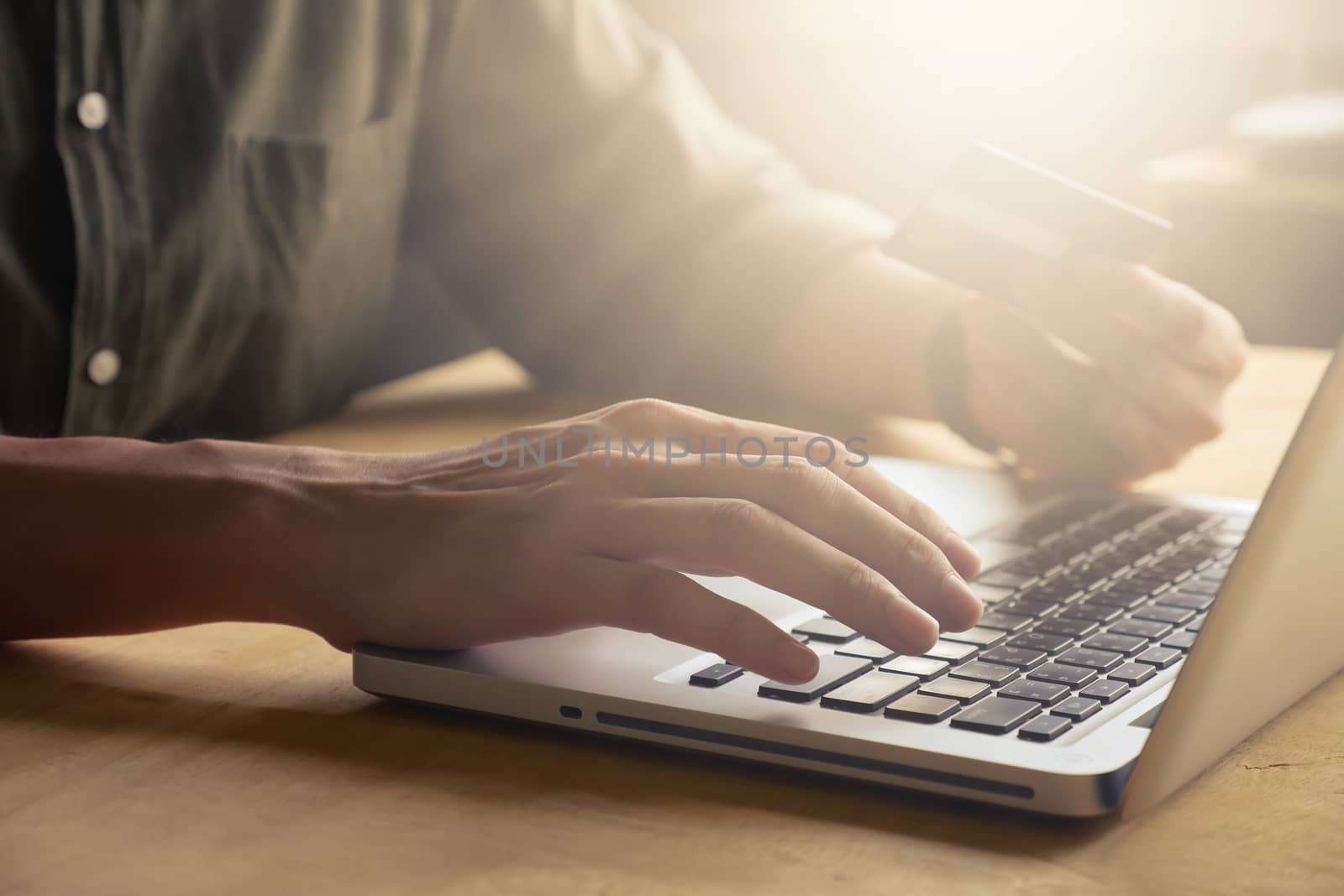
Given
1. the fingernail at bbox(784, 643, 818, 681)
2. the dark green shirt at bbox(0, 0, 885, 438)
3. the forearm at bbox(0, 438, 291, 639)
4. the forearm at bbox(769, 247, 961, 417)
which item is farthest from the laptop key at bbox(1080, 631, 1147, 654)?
the dark green shirt at bbox(0, 0, 885, 438)

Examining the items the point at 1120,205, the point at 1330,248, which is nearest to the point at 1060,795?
the point at 1120,205

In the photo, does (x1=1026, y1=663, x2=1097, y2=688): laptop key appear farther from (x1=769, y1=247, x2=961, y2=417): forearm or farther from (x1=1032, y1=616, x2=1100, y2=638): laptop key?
(x1=769, y1=247, x2=961, y2=417): forearm

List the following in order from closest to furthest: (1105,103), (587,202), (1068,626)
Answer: (1068,626) → (587,202) → (1105,103)

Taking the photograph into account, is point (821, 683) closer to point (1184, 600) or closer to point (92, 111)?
point (1184, 600)

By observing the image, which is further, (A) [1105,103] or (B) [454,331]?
(A) [1105,103]

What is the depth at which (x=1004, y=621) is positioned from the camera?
1.56 ft

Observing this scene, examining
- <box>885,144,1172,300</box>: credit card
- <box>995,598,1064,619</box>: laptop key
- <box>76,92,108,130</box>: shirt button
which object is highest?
<box>76,92,108,130</box>: shirt button

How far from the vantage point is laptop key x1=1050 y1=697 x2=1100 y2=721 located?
15.1 inches

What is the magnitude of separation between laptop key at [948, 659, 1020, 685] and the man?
0.02 metres

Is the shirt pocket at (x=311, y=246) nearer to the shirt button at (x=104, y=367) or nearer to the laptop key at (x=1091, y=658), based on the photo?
the shirt button at (x=104, y=367)

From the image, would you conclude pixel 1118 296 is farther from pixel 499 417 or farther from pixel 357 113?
pixel 357 113

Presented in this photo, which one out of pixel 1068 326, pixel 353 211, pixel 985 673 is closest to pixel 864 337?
pixel 1068 326

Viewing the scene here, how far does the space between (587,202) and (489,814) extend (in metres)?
0.80

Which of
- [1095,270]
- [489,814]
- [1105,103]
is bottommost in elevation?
[489,814]
